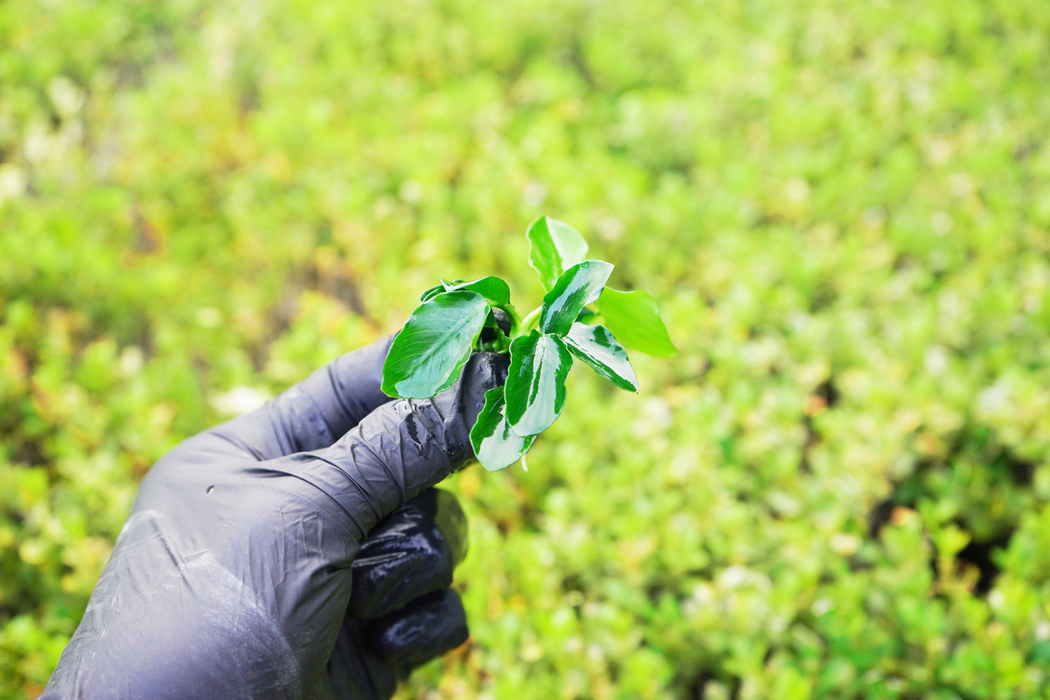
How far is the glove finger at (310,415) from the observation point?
1128 mm

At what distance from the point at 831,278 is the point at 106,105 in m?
2.95

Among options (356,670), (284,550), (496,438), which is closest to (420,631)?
(356,670)

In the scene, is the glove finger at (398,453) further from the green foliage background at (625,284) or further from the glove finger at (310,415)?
the green foliage background at (625,284)

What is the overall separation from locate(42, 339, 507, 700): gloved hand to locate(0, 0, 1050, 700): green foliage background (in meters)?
0.38

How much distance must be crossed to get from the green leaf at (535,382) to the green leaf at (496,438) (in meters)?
0.02

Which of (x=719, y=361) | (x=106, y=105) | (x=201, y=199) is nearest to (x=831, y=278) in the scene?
(x=719, y=361)

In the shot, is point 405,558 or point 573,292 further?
point 405,558

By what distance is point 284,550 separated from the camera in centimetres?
89

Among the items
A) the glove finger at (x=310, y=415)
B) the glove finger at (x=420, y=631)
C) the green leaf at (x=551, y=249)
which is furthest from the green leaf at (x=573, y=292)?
the glove finger at (x=420, y=631)

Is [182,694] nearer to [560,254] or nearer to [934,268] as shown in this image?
[560,254]

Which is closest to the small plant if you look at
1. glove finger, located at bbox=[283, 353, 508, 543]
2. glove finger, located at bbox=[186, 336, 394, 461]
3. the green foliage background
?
glove finger, located at bbox=[283, 353, 508, 543]

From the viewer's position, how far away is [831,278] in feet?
6.77

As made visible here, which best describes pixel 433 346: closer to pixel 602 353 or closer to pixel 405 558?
pixel 602 353

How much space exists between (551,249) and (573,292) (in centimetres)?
17
